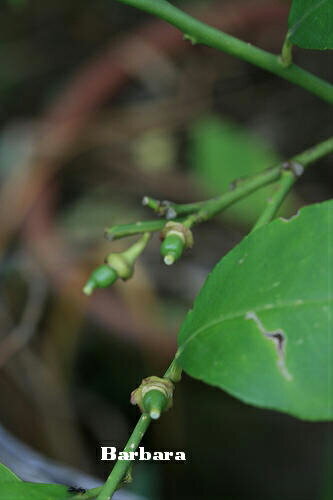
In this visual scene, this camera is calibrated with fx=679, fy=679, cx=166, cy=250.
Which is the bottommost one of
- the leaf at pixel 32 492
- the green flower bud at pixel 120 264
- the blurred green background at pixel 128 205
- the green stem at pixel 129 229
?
the leaf at pixel 32 492

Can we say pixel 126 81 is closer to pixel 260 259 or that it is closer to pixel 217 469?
pixel 217 469

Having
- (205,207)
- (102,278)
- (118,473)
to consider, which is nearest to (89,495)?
(118,473)

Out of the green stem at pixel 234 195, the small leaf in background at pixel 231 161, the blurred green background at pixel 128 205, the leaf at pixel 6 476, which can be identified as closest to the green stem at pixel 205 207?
the green stem at pixel 234 195

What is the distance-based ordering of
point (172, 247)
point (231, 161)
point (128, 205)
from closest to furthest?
point (172, 247) → point (231, 161) → point (128, 205)

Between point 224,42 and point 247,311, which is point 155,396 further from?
point 224,42

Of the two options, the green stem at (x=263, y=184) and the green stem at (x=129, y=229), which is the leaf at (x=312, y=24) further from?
the green stem at (x=129, y=229)

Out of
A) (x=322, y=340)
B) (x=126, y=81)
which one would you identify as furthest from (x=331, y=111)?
(x=322, y=340)
